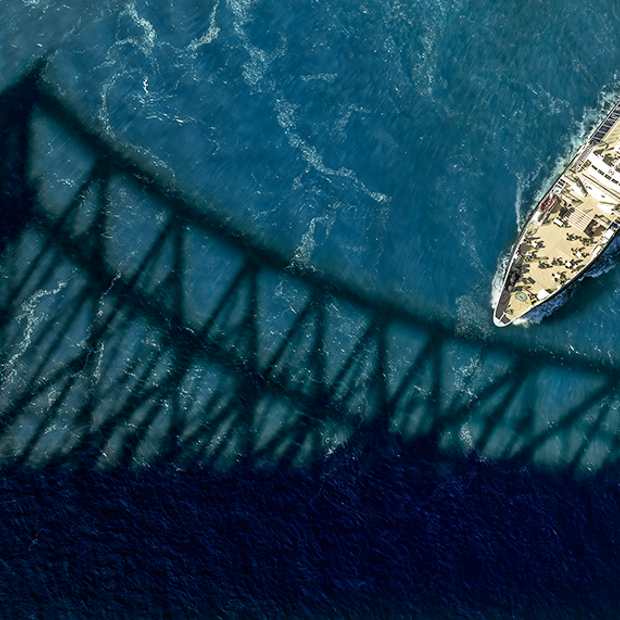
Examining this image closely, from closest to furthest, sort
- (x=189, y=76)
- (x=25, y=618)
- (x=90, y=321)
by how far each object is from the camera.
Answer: (x=25, y=618) < (x=90, y=321) < (x=189, y=76)

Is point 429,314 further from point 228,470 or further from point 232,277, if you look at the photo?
point 228,470

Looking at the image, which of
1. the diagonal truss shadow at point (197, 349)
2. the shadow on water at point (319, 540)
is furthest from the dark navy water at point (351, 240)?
the diagonal truss shadow at point (197, 349)

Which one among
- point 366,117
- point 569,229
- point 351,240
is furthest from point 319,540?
point 366,117

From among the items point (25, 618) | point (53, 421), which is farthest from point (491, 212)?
point (25, 618)

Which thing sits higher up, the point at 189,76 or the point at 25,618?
the point at 189,76

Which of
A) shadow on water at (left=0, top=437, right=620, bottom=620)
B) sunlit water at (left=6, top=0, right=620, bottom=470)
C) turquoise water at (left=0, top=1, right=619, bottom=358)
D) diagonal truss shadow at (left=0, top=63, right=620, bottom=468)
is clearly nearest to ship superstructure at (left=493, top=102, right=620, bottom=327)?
sunlit water at (left=6, top=0, right=620, bottom=470)

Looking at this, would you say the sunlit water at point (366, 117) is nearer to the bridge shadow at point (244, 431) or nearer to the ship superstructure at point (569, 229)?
the ship superstructure at point (569, 229)

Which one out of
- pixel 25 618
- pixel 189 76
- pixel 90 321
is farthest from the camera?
pixel 189 76
